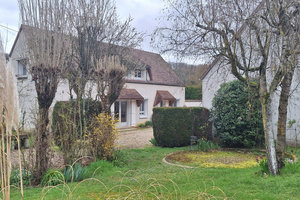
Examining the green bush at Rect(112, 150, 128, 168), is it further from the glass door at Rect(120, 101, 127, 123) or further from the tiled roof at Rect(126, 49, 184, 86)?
the tiled roof at Rect(126, 49, 184, 86)

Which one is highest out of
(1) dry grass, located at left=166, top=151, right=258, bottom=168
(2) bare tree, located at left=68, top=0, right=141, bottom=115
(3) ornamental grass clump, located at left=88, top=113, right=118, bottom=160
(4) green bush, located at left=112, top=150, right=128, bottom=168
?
(2) bare tree, located at left=68, top=0, right=141, bottom=115

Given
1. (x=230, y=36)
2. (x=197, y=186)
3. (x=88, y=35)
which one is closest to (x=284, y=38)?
(x=230, y=36)

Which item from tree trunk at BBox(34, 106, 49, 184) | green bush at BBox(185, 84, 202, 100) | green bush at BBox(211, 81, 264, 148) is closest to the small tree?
tree trunk at BBox(34, 106, 49, 184)

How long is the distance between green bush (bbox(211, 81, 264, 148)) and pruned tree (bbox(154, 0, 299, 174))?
459 cm

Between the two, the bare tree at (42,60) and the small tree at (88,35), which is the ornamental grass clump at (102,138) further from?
the small tree at (88,35)

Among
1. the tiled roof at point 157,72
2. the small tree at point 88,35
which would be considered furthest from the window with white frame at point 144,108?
the small tree at point 88,35

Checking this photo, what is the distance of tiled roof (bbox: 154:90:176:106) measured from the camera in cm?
2243

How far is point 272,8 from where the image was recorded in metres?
5.49

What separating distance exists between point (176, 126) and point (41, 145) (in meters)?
6.67

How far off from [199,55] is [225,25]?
3.93 ft

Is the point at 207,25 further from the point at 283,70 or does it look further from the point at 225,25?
the point at 283,70

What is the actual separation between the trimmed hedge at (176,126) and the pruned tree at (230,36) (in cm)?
528

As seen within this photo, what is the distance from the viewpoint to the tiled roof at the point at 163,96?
22.4 m

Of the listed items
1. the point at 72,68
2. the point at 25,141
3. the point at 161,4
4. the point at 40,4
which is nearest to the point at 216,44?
the point at 161,4
